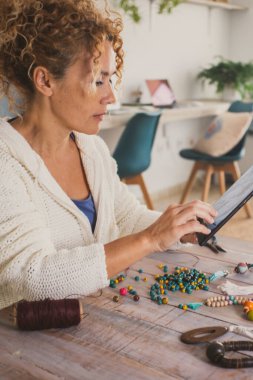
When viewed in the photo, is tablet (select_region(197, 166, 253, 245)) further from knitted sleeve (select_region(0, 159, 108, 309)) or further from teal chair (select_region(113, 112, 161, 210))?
teal chair (select_region(113, 112, 161, 210))

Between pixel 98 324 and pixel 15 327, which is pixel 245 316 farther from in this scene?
pixel 15 327

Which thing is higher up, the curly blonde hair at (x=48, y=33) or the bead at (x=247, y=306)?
the curly blonde hair at (x=48, y=33)

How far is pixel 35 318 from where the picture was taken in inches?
36.4

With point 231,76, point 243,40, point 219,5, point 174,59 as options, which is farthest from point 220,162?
point 243,40

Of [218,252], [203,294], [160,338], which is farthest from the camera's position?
[218,252]

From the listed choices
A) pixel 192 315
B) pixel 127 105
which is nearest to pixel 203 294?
pixel 192 315

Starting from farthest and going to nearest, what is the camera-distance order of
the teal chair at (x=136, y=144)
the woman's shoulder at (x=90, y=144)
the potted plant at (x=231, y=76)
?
1. the potted plant at (x=231, y=76)
2. the teal chair at (x=136, y=144)
3. the woman's shoulder at (x=90, y=144)

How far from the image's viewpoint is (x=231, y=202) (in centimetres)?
109

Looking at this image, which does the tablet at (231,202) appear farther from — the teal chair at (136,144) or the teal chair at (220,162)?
the teal chair at (220,162)

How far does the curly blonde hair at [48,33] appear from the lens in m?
1.15

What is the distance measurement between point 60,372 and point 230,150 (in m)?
3.28

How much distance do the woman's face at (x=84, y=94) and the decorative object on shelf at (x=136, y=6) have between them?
2.90 metres

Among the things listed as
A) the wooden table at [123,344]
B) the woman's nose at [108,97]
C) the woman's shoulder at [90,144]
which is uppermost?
the woman's nose at [108,97]

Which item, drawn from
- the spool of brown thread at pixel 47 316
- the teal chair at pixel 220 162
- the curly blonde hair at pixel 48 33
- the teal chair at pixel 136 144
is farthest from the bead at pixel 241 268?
the teal chair at pixel 220 162
